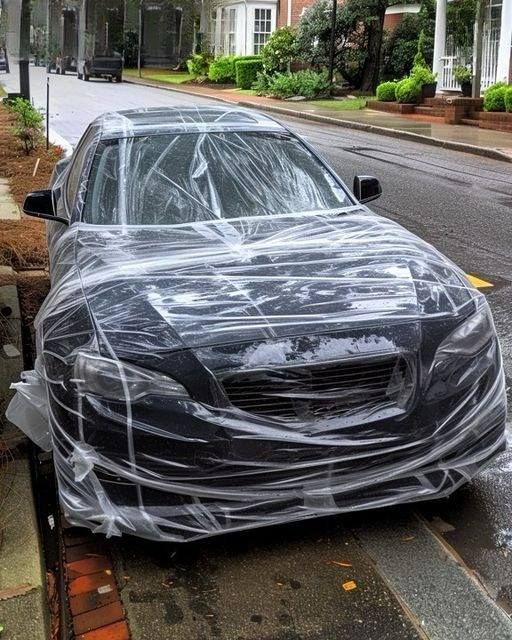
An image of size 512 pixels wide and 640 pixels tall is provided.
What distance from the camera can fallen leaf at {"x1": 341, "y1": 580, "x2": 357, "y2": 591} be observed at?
289 centimetres

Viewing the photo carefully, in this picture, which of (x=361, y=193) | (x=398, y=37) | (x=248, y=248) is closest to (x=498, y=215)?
(x=361, y=193)

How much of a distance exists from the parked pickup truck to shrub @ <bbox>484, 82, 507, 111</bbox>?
15.3 m

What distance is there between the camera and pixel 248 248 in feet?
12.4

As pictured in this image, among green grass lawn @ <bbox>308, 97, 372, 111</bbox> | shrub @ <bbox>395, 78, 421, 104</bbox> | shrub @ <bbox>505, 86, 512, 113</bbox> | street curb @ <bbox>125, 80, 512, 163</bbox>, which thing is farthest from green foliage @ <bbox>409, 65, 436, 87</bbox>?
shrub @ <bbox>505, 86, 512, 113</bbox>

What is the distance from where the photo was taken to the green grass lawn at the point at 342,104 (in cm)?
2592

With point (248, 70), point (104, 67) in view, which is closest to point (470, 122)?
point (248, 70)

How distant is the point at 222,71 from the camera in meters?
38.6

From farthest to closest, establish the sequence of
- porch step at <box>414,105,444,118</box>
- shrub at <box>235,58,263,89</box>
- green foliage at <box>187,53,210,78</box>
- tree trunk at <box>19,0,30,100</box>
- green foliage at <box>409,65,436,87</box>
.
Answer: green foliage at <box>187,53,210,78</box>, shrub at <box>235,58,263,89</box>, green foliage at <box>409,65,436,87</box>, porch step at <box>414,105,444,118</box>, tree trunk at <box>19,0,30,100</box>

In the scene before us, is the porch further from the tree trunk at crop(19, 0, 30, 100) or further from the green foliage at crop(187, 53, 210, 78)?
the green foliage at crop(187, 53, 210, 78)

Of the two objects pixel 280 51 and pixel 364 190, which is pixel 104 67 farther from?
pixel 364 190

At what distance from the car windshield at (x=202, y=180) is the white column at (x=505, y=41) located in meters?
19.0

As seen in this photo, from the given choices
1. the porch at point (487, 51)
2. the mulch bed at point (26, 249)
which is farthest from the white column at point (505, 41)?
the mulch bed at point (26, 249)

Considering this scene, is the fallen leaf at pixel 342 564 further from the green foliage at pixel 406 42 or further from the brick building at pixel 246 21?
the brick building at pixel 246 21

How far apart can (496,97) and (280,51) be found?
1487cm
